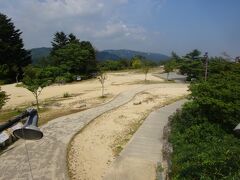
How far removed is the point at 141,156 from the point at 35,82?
15279 millimetres

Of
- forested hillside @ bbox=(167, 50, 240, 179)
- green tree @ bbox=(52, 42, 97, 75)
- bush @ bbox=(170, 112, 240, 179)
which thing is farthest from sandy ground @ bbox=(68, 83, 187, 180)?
green tree @ bbox=(52, 42, 97, 75)

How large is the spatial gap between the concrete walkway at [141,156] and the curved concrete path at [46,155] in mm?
2228

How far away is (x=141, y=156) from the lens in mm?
14578

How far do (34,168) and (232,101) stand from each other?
32.5 feet

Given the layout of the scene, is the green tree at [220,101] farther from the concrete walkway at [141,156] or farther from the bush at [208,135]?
the concrete walkway at [141,156]

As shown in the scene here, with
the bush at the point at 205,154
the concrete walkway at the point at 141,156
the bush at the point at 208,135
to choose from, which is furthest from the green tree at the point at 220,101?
the concrete walkway at the point at 141,156

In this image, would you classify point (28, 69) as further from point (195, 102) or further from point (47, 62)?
point (195, 102)

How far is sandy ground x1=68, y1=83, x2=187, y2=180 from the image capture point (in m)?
13.7

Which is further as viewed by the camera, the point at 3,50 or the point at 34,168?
the point at 3,50

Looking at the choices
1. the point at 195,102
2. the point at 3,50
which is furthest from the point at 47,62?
the point at 195,102

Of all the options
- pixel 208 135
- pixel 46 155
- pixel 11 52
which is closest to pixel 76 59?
pixel 11 52

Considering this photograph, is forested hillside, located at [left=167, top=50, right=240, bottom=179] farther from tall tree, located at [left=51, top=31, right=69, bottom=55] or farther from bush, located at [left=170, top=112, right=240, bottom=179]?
tall tree, located at [left=51, top=31, right=69, bottom=55]

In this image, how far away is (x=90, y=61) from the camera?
54469 millimetres

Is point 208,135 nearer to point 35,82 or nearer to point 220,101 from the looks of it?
point 220,101
